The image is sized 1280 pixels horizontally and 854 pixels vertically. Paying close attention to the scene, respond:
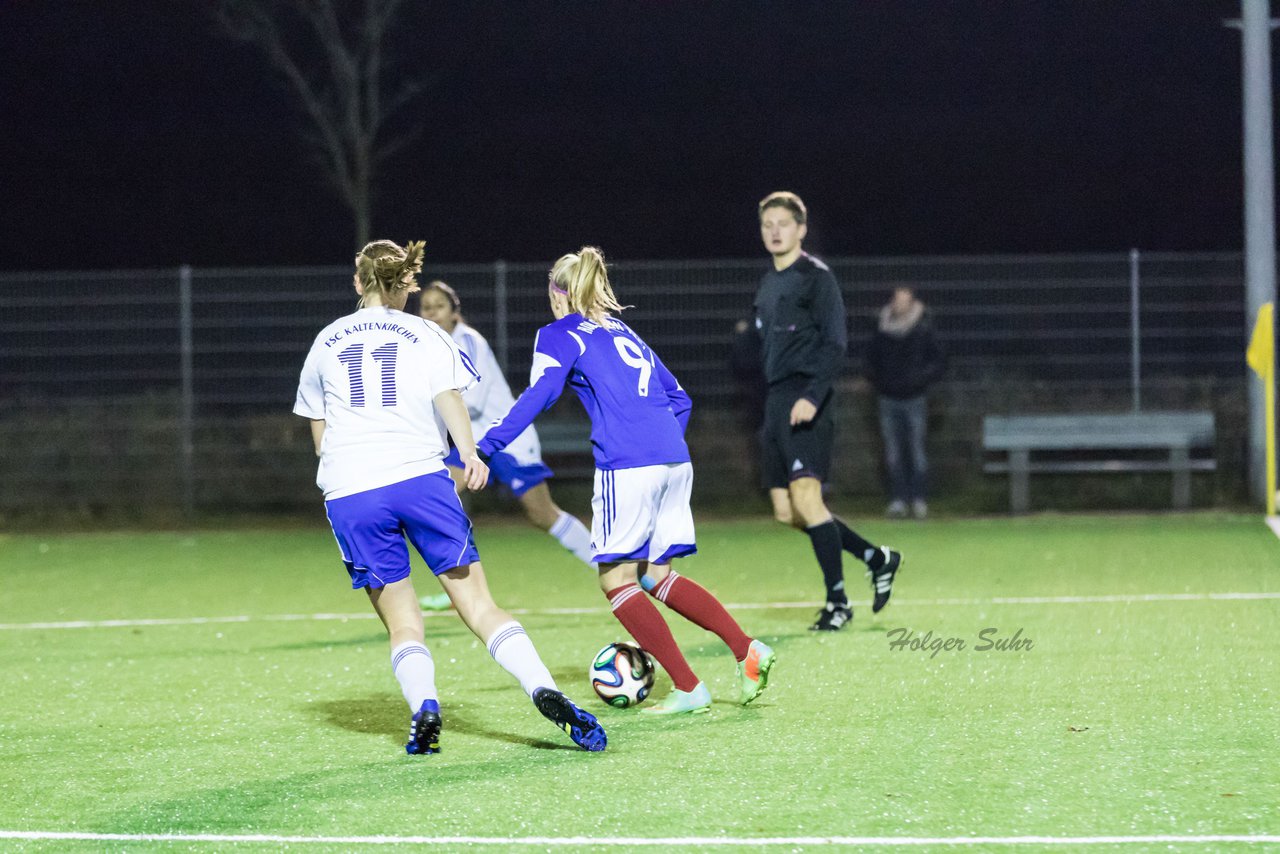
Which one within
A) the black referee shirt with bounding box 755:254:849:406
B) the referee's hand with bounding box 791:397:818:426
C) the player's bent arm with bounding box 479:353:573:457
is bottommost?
the referee's hand with bounding box 791:397:818:426

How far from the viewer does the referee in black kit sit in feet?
27.6

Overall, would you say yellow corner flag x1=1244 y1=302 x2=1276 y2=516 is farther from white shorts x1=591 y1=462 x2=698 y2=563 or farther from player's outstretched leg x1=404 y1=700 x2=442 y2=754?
player's outstretched leg x1=404 y1=700 x2=442 y2=754

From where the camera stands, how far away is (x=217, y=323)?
1571cm

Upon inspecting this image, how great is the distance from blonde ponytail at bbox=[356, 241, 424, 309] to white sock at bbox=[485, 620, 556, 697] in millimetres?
1226

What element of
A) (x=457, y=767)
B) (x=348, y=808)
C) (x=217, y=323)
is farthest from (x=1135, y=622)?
(x=217, y=323)

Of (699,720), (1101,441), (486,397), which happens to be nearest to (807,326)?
(486,397)

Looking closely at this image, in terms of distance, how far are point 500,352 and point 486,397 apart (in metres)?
5.89

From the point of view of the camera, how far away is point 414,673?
587 centimetres

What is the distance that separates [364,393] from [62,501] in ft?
36.0

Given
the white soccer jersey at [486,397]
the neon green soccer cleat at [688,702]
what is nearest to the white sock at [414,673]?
the neon green soccer cleat at [688,702]

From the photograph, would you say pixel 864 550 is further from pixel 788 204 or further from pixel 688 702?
pixel 688 702

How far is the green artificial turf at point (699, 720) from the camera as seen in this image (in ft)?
16.3

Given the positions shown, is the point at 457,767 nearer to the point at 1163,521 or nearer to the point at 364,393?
the point at 364,393

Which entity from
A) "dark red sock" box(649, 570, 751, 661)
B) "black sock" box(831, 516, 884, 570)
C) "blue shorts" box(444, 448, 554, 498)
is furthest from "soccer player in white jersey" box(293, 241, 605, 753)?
"blue shorts" box(444, 448, 554, 498)
